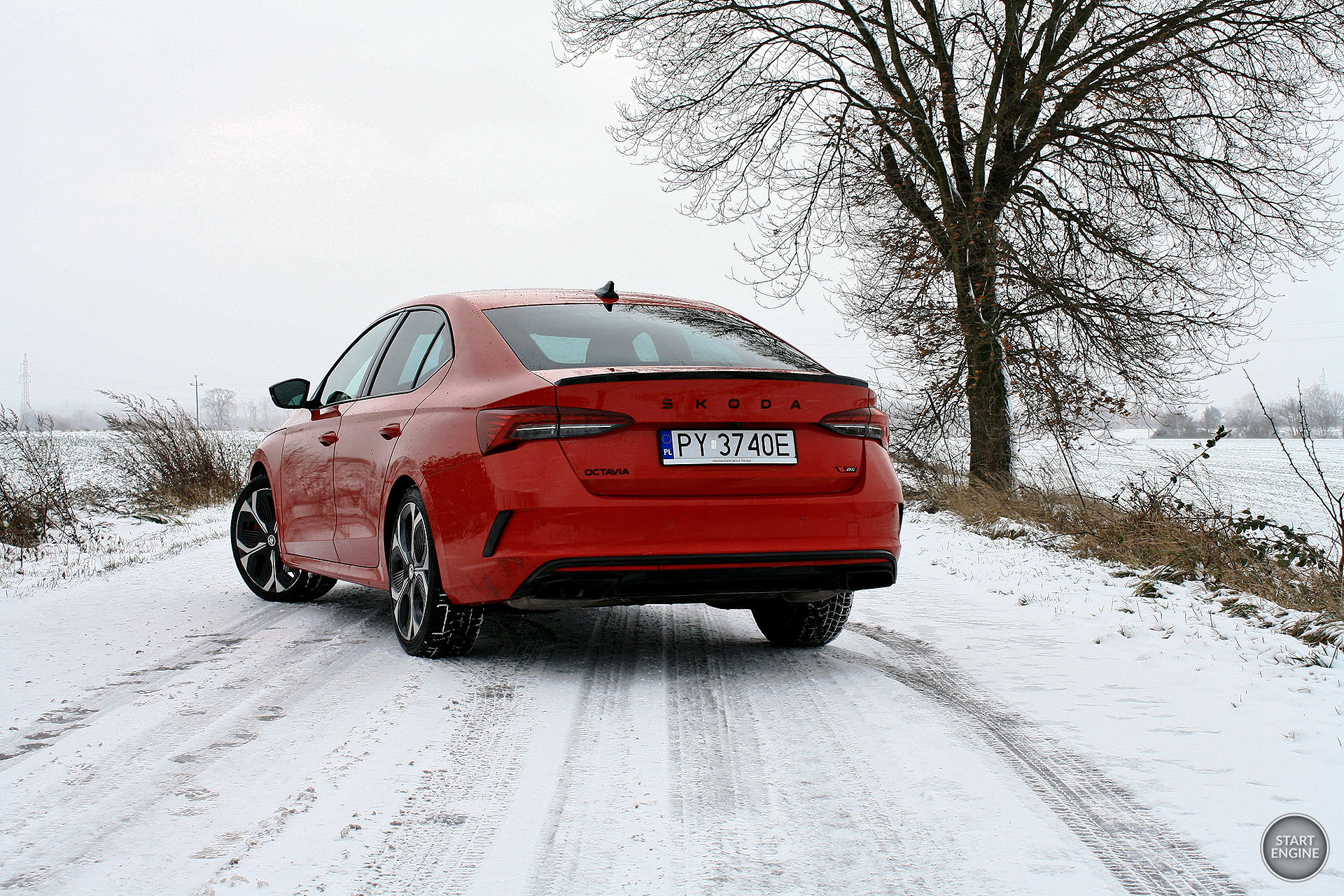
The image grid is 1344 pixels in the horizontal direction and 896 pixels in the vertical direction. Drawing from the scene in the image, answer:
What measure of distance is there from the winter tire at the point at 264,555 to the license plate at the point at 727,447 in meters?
3.40

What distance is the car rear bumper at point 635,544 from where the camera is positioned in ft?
12.0

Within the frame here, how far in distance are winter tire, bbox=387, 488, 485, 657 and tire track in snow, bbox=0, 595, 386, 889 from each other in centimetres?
31

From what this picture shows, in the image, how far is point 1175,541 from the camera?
7266 millimetres

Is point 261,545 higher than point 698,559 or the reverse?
the reverse

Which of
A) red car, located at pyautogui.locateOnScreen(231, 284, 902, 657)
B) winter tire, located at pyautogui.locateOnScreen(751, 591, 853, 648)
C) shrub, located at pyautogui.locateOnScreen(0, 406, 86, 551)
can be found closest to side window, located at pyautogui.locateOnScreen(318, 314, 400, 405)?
red car, located at pyautogui.locateOnScreen(231, 284, 902, 657)

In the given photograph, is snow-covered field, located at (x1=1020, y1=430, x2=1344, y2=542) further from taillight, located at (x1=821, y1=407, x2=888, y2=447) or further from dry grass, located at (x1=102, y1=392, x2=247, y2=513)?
dry grass, located at (x1=102, y1=392, x2=247, y2=513)

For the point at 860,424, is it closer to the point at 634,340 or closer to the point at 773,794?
the point at 634,340

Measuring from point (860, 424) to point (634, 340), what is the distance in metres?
1.01

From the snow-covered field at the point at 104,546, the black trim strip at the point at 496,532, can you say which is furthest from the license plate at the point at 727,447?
the snow-covered field at the point at 104,546

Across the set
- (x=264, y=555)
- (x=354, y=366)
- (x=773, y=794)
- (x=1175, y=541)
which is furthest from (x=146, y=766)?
(x=1175, y=541)

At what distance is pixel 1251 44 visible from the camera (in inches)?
550

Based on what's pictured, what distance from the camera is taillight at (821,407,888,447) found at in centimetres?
404

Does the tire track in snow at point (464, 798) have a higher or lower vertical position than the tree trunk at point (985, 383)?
lower

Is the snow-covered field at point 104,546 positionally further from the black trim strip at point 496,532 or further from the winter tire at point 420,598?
the black trim strip at point 496,532
